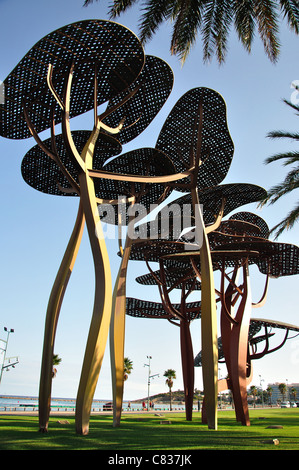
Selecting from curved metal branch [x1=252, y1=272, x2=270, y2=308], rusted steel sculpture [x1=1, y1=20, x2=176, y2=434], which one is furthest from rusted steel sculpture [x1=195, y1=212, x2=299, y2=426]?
rusted steel sculpture [x1=1, y1=20, x2=176, y2=434]

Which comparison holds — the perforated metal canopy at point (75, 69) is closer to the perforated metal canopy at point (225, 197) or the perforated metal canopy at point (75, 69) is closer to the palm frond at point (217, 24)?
the palm frond at point (217, 24)

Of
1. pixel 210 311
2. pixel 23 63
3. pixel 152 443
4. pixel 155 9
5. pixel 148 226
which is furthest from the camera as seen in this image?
pixel 148 226

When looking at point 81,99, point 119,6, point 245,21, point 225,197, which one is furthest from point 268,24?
point 225,197

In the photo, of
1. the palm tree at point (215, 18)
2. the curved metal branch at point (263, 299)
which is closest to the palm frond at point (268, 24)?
the palm tree at point (215, 18)

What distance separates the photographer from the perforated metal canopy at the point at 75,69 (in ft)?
39.9

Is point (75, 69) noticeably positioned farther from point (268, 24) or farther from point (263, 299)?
point (263, 299)

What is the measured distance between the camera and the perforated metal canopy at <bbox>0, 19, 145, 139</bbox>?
1215 cm

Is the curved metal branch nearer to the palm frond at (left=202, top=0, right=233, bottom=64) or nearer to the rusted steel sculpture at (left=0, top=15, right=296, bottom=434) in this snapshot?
the rusted steel sculpture at (left=0, top=15, right=296, bottom=434)

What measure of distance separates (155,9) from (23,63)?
454cm

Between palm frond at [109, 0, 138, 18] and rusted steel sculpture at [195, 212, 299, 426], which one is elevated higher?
palm frond at [109, 0, 138, 18]
